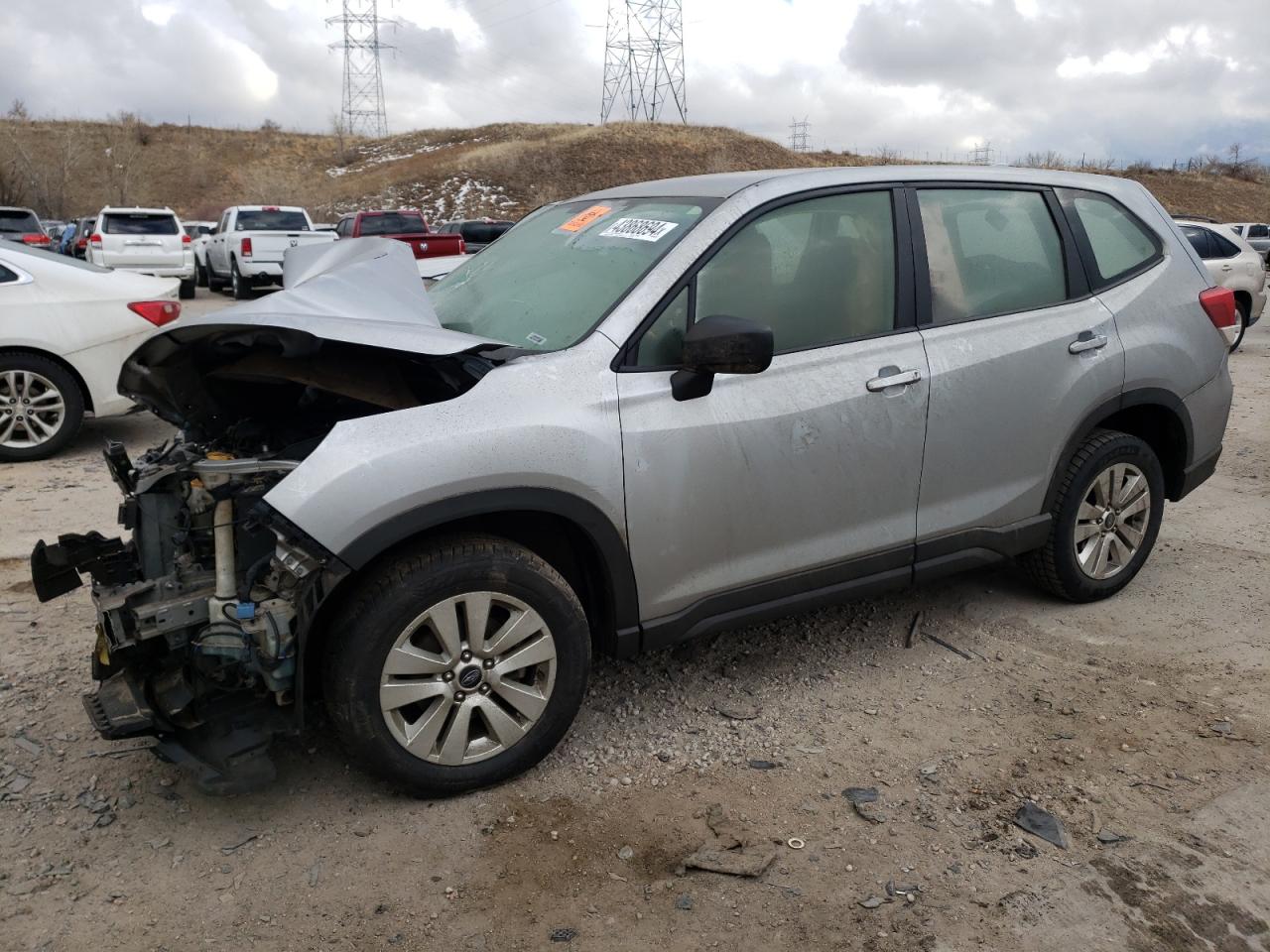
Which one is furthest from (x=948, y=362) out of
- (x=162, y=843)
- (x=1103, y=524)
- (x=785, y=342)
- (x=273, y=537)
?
(x=162, y=843)

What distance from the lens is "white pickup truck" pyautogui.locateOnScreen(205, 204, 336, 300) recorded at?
61.4 feet

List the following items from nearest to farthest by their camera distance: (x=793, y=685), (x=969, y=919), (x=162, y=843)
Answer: (x=969, y=919), (x=162, y=843), (x=793, y=685)

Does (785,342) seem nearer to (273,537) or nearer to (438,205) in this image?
(273,537)

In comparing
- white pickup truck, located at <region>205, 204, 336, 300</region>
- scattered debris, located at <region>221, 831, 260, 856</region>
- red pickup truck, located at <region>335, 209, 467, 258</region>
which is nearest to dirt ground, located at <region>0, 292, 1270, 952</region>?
scattered debris, located at <region>221, 831, 260, 856</region>

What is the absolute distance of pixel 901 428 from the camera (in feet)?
11.9

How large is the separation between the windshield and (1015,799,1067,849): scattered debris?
1973 mm

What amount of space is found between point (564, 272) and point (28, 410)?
5.06m

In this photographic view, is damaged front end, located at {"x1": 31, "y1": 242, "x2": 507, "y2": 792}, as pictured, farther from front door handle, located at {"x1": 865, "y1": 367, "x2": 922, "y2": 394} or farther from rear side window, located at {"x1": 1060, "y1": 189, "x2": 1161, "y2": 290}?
rear side window, located at {"x1": 1060, "y1": 189, "x2": 1161, "y2": 290}

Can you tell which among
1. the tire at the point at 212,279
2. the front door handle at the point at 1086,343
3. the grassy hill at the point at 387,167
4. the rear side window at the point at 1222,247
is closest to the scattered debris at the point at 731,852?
the front door handle at the point at 1086,343

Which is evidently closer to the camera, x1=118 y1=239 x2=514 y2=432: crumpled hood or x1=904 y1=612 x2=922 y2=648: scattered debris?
x1=118 y1=239 x2=514 y2=432: crumpled hood

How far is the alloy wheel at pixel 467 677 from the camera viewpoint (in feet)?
9.50

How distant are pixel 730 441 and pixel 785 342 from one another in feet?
1.46

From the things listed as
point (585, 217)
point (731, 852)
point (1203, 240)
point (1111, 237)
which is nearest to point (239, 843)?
point (731, 852)

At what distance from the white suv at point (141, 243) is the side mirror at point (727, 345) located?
57.6ft
